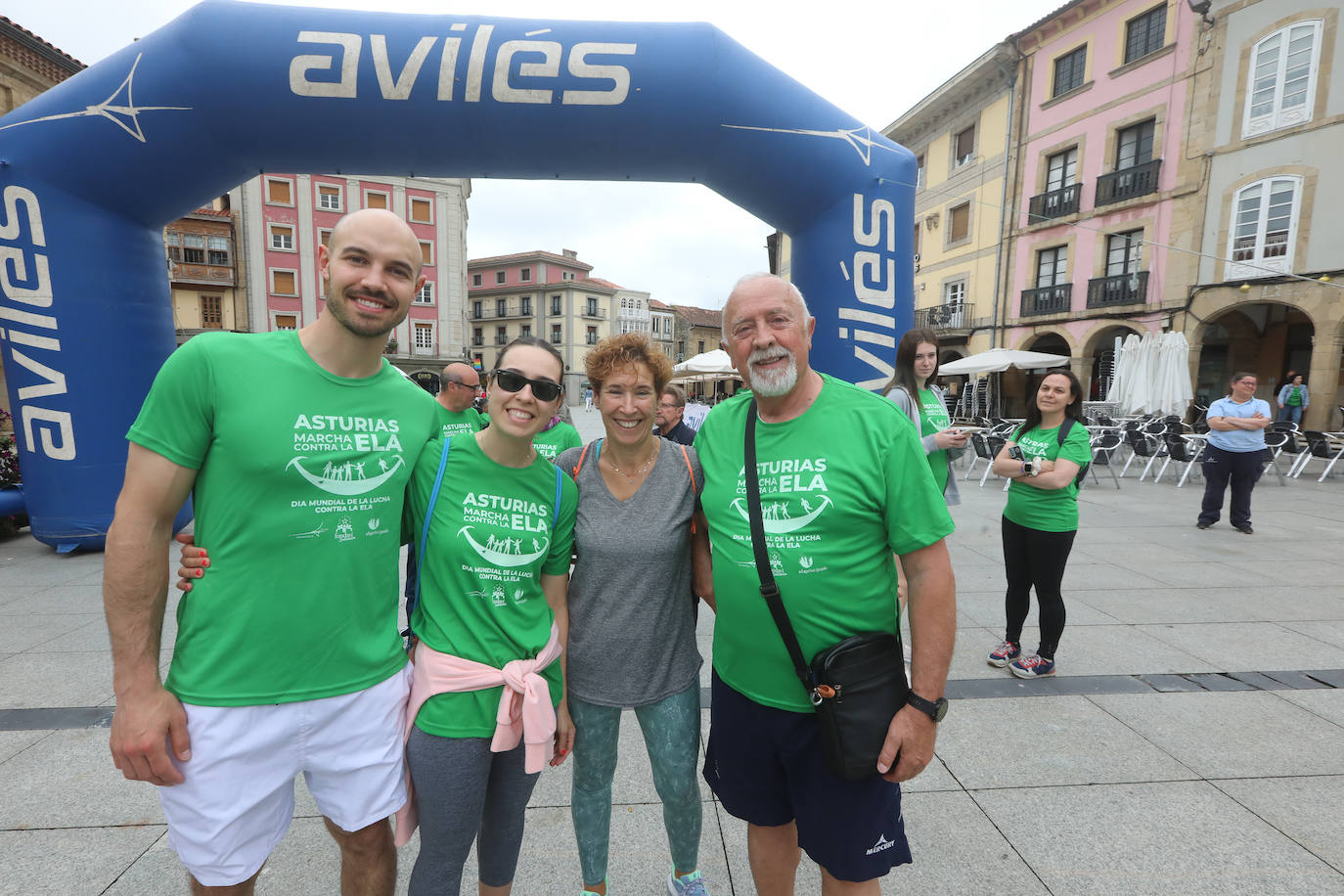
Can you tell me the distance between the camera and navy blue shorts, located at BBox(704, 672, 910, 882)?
1.62 metres

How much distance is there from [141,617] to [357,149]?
449cm

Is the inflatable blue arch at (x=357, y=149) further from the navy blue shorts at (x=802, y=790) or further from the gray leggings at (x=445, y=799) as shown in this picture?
the gray leggings at (x=445, y=799)

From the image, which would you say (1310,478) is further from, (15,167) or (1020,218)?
(15,167)

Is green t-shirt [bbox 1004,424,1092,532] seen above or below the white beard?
below

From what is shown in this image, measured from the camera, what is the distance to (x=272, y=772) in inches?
61.3

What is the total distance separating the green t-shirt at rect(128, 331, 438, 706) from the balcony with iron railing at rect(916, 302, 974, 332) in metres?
23.2

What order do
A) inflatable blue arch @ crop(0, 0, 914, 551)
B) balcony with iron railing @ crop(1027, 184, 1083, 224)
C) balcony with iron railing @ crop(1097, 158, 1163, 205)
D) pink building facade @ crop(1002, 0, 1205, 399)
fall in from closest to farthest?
inflatable blue arch @ crop(0, 0, 914, 551), pink building facade @ crop(1002, 0, 1205, 399), balcony with iron railing @ crop(1097, 158, 1163, 205), balcony with iron railing @ crop(1027, 184, 1083, 224)

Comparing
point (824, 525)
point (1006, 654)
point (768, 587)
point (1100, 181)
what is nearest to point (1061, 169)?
point (1100, 181)

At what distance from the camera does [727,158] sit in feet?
16.1

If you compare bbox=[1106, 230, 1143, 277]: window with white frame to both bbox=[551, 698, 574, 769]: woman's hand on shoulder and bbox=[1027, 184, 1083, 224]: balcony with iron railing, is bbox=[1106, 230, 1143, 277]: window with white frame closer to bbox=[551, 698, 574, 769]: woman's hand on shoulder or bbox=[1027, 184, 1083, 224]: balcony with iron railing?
bbox=[1027, 184, 1083, 224]: balcony with iron railing

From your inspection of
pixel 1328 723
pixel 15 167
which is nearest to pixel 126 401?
pixel 15 167

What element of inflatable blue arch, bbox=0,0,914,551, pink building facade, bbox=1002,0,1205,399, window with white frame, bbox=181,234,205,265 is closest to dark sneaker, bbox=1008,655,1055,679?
inflatable blue arch, bbox=0,0,914,551

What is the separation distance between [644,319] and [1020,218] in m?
51.7

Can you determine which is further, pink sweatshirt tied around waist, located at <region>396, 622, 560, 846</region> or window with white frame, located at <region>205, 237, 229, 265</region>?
window with white frame, located at <region>205, 237, 229, 265</region>
